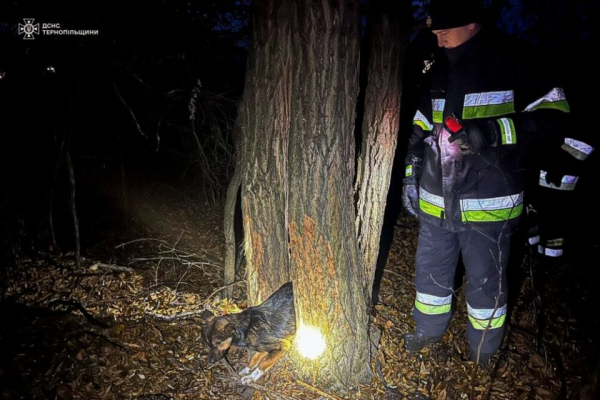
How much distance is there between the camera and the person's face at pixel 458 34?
2.56 meters

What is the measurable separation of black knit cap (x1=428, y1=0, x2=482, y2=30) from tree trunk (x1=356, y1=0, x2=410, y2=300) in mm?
265

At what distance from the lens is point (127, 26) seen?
389 centimetres

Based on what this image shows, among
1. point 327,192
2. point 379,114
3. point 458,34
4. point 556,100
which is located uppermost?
point 458,34

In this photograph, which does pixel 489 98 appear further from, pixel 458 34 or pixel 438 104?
pixel 458 34

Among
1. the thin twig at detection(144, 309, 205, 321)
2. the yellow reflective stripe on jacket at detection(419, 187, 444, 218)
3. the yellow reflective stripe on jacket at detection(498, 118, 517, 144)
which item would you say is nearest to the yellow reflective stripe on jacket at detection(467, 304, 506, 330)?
the yellow reflective stripe on jacket at detection(419, 187, 444, 218)

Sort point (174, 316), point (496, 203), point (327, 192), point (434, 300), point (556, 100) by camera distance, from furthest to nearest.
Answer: point (174, 316), point (434, 300), point (496, 203), point (327, 192), point (556, 100)

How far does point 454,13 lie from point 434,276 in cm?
203

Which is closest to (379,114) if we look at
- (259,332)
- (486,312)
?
(486,312)

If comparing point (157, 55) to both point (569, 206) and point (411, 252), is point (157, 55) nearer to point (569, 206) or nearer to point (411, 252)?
point (411, 252)

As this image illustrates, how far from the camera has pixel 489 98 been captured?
100 inches

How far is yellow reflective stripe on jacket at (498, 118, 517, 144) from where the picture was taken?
2.40 meters

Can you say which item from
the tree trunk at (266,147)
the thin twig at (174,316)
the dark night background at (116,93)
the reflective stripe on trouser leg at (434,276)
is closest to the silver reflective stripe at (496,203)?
the reflective stripe on trouser leg at (434,276)

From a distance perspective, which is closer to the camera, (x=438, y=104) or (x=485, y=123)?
(x=485, y=123)

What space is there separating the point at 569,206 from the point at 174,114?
18.5 ft
